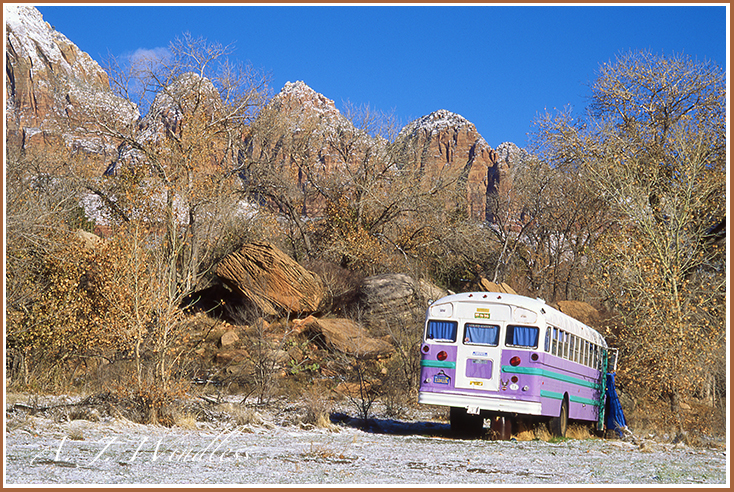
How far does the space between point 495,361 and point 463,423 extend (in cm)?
185

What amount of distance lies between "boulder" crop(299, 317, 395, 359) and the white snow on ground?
29.6 ft

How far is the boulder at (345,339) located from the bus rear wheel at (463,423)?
26.6ft

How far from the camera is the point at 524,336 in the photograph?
14.2m

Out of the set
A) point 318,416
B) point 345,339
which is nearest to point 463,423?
point 318,416

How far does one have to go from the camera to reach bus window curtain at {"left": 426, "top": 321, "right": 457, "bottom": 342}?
14742 mm

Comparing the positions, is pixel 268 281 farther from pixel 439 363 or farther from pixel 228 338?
pixel 439 363

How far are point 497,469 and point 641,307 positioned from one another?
1050 centimetres

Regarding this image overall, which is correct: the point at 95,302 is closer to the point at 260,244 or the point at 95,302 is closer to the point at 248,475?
the point at 260,244

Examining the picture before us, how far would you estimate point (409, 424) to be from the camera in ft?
58.2

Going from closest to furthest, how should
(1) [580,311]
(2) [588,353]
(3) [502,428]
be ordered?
(3) [502,428], (2) [588,353], (1) [580,311]

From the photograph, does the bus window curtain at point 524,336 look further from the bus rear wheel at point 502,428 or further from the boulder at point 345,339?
the boulder at point 345,339

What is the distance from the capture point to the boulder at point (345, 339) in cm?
2378

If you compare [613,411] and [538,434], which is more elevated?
[613,411]

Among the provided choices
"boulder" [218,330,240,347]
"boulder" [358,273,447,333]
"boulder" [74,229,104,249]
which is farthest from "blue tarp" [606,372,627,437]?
"boulder" [74,229,104,249]
